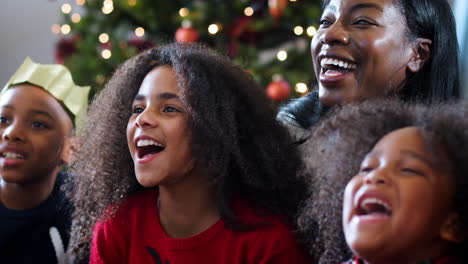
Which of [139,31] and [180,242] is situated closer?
[180,242]

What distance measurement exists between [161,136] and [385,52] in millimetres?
536

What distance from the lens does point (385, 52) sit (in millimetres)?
1330

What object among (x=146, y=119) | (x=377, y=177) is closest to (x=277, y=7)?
(x=146, y=119)

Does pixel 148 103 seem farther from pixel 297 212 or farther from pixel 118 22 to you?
pixel 118 22

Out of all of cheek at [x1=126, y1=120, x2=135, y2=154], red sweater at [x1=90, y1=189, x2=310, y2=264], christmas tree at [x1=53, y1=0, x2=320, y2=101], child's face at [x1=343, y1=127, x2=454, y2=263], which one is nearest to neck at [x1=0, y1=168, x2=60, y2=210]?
red sweater at [x1=90, y1=189, x2=310, y2=264]

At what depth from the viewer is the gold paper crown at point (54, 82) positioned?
1.70m

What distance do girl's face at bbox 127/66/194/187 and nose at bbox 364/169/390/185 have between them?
0.44m

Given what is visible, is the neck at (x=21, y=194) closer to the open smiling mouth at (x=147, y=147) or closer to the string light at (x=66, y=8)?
the open smiling mouth at (x=147, y=147)

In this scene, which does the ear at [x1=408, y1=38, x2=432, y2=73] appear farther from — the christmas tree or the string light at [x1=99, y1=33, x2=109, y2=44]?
the string light at [x1=99, y1=33, x2=109, y2=44]

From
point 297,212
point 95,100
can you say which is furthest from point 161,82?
point 297,212

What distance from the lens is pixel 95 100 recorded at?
4.84ft

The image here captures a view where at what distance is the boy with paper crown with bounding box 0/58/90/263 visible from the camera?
1.61 m

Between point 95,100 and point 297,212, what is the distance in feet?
1.94

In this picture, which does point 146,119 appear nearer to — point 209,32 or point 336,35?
point 336,35
